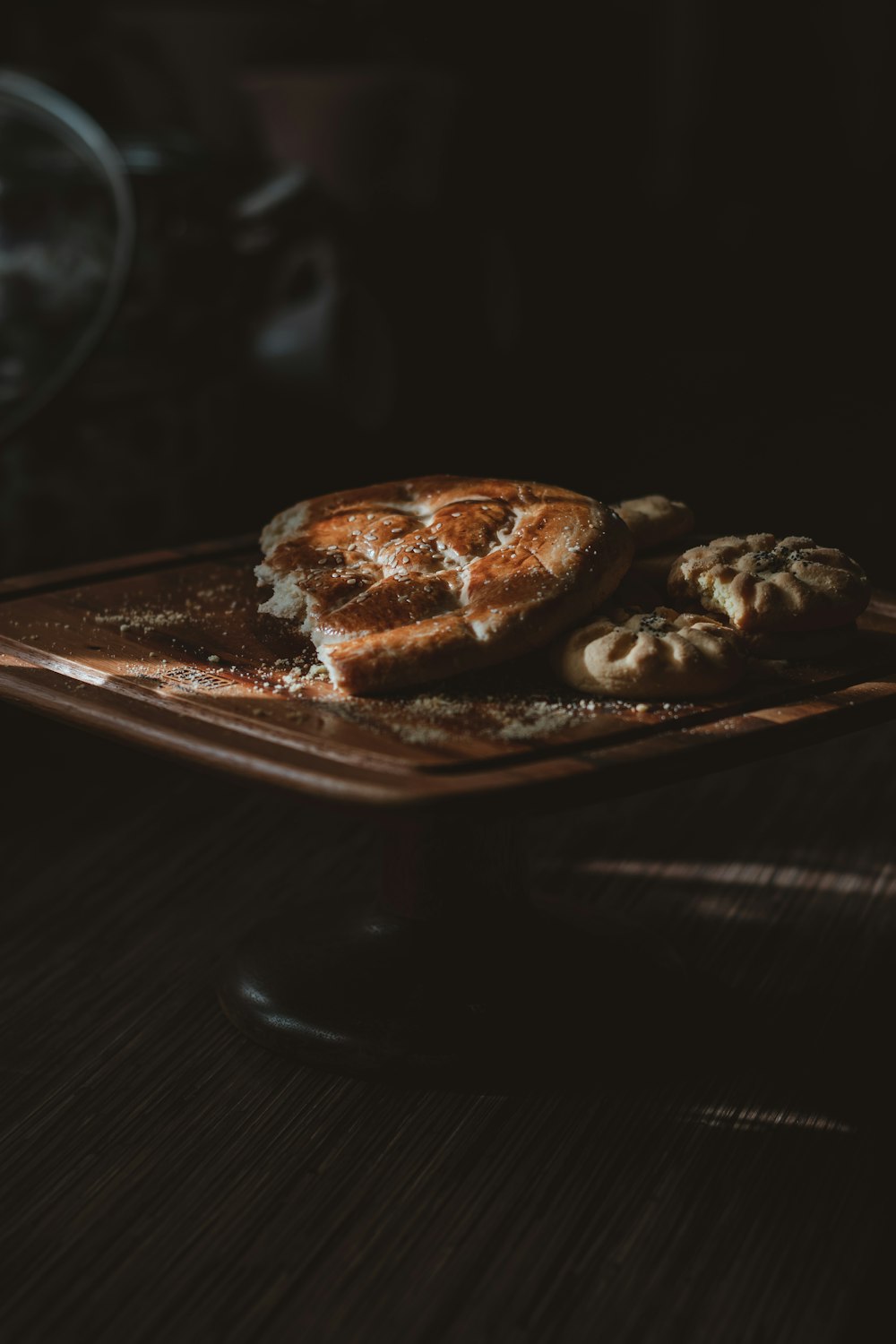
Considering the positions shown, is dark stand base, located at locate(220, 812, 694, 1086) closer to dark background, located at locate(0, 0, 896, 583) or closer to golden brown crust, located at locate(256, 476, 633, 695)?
golden brown crust, located at locate(256, 476, 633, 695)

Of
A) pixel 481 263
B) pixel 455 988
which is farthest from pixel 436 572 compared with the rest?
pixel 481 263

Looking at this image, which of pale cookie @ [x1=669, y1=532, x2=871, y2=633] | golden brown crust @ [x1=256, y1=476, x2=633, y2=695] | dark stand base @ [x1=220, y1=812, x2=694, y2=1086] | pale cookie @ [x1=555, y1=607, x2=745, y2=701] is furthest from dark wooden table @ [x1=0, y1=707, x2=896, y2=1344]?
pale cookie @ [x1=669, y1=532, x2=871, y2=633]

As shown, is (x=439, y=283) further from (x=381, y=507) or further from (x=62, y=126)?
(x=381, y=507)

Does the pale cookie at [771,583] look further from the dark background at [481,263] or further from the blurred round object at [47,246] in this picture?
the dark background at [481,263]

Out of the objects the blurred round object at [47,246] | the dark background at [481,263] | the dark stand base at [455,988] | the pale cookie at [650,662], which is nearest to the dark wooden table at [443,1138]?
the dark stand base at [455,988]

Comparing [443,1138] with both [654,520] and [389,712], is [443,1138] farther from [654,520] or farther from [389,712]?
[654,520]
